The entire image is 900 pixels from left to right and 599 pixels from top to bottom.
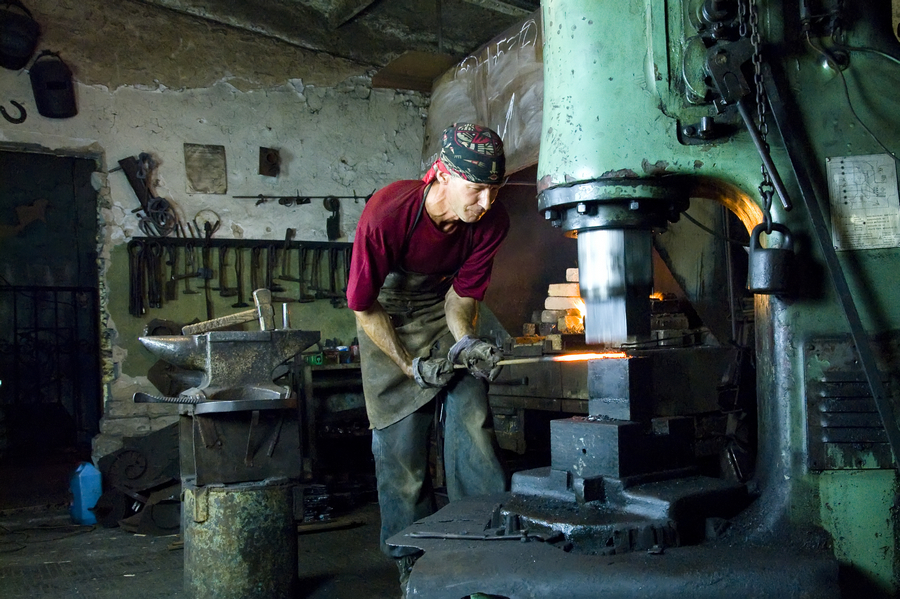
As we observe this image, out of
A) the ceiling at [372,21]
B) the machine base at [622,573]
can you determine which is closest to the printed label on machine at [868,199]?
the machine base at [622,573]

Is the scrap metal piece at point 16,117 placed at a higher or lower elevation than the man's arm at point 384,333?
higher

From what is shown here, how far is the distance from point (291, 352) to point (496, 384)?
63.5 inches

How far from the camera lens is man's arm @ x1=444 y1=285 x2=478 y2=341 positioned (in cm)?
262

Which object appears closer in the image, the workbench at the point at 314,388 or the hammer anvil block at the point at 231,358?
the hammer anvil block at the point at 231,358

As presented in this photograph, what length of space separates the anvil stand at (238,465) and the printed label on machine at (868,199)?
206cm

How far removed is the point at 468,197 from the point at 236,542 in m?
1.51

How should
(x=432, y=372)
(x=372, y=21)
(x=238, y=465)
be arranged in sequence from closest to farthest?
(x=432, y=372)
(x=238, y=465)
(x=372, y=21)

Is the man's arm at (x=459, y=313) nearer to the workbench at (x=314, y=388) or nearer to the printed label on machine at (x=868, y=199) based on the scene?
the printed label on machine at (x=868, y=199)

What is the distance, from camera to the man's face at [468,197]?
7.29 ft

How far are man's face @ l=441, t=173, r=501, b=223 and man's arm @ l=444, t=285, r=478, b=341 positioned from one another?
40 centimetres

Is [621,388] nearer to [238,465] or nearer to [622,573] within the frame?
[622,573]

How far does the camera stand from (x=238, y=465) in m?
2.81

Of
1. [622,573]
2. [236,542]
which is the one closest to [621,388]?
[622,573]

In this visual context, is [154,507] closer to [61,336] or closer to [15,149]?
[15,149]
